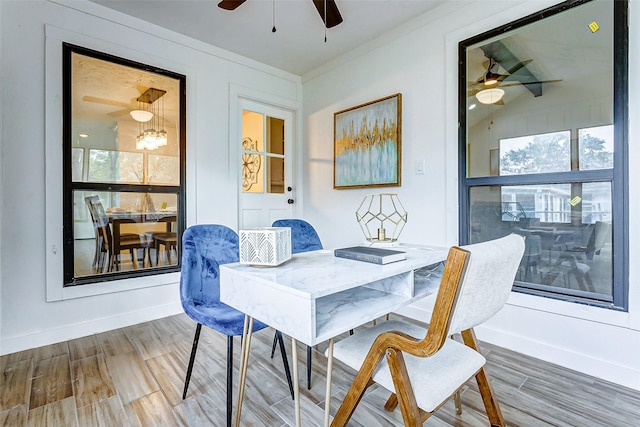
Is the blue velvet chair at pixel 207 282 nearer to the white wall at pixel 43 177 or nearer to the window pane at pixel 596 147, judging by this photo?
the white wall at pixel 43 177

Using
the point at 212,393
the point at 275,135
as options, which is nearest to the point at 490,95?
the point at 275,135

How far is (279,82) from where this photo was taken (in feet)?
12.4

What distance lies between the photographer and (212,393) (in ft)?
5.49

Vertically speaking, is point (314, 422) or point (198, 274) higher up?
point (198, 274)

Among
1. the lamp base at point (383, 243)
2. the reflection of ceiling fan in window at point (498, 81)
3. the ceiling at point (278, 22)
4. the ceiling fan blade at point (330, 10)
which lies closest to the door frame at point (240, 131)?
the ceiling at point (278, 22)

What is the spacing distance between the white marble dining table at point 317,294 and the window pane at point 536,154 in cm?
119

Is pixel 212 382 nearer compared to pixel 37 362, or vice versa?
pixel 212 382

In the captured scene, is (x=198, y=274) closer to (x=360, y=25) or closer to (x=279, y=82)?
(x=360, y=25)

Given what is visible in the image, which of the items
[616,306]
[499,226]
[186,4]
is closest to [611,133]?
[499,226]

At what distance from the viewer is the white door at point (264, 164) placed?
139 inches

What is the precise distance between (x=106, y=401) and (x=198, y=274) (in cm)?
79

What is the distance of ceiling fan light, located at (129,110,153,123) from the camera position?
275cm

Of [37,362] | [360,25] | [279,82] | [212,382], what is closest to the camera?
[212,382]

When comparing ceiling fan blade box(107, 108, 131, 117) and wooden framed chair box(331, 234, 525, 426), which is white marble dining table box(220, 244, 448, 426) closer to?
wooden framed chair box(331, 234, 525, 426)
